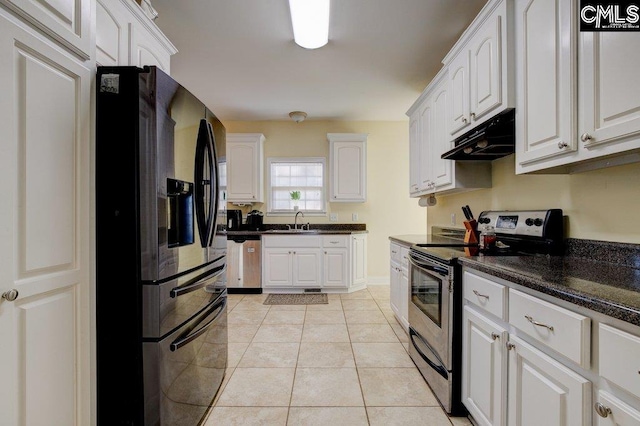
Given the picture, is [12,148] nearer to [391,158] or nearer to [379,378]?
[379,378]

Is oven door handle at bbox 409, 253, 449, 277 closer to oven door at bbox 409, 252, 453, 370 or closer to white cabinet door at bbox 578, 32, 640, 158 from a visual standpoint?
oven door at bbox 409, 252, 453, 370

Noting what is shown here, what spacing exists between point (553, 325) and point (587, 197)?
910 millimetres

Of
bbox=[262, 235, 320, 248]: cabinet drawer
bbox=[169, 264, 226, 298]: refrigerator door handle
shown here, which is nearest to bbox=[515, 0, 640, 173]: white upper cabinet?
bbox=[169, 264, 226, 298]: refrigerator door handle

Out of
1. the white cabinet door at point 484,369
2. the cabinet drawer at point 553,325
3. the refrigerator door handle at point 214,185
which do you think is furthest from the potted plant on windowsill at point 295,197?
the cabinet drawer at point 553,325

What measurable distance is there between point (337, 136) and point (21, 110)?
13.3ft

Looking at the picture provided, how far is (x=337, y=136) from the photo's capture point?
4594mm

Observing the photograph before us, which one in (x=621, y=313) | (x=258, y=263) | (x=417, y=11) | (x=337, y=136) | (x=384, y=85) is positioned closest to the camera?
(x=621, y=313)

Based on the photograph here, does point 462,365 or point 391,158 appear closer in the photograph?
point 462,365

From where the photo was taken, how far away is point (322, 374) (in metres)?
2.09

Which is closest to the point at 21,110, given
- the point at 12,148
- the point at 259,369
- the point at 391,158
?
the point at 12,148

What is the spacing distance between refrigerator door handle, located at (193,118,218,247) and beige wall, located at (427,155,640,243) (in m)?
2.03

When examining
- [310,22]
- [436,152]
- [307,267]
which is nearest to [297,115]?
[310,22]

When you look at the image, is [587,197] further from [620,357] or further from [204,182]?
[204,182]

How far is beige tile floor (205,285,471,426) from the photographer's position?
1.66m
